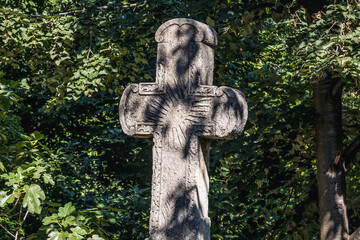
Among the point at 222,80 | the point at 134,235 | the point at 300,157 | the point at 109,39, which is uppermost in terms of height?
the point at 109,39

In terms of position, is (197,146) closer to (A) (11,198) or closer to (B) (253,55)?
(A) (11,198)

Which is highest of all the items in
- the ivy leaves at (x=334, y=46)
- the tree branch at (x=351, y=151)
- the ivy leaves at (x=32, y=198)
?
the ivy leaves at (x=334, y=46)

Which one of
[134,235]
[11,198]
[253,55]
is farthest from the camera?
[134,235]

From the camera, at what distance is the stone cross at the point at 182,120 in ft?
14.8

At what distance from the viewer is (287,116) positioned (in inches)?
292

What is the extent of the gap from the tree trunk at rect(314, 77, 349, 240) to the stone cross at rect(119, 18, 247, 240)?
2.96m

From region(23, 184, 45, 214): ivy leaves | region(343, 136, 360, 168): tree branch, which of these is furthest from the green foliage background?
region(343, 136, 360, 168): tree branch

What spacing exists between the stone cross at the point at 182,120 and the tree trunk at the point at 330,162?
9.71ft

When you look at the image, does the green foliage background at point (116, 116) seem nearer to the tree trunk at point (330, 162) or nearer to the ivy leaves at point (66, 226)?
the ivy leaves at point (66, 226)

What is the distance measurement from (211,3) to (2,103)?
3039 millimetres

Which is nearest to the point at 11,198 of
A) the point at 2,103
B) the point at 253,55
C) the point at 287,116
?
the point at 2,103

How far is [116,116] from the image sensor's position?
39.5 feet

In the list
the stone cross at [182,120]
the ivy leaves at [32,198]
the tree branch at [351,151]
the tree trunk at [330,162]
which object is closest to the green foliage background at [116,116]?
the ivy leaves at [32,198]

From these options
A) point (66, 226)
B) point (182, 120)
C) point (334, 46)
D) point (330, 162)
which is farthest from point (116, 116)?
point (182, 120)
